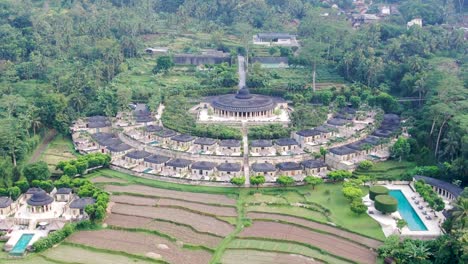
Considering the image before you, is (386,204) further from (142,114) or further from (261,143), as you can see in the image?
(142,114)

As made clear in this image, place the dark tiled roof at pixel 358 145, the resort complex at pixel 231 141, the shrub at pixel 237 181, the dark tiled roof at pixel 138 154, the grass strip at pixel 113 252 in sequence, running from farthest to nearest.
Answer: the dark tiled roof at pixel 358 145
the dark tiled roof at pixel 138 154
the shrub at pixel 237 181
the resort complex at pixel 231 141
the grass strip at pixel 113 252

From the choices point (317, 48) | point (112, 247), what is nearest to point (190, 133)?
point (112, 247)

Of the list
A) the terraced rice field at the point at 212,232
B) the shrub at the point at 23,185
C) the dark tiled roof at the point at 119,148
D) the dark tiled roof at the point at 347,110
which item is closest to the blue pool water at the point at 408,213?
the terraced rice field at the point at 212,232

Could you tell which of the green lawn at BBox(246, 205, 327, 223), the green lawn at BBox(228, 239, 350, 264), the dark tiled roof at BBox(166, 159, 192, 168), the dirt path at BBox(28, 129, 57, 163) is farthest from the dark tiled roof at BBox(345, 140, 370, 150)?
the dirt path at BBox(28, 129, 57, 163)

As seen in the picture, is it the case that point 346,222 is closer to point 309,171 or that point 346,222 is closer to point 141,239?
point 309,171

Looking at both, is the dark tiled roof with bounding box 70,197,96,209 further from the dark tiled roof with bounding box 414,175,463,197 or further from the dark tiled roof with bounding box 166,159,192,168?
the dark tiled roof with bounding box 414,175,463,197

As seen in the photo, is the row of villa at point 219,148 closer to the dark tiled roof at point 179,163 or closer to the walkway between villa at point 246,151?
the dark tiled roof at point 179,163
